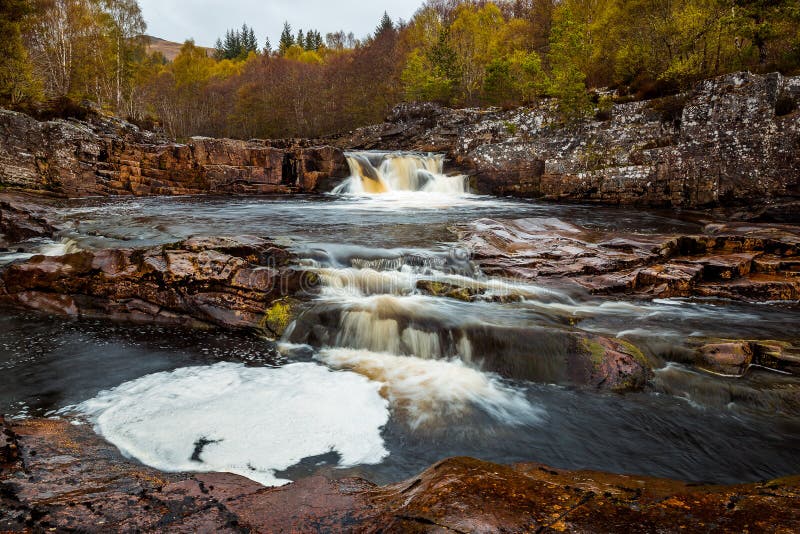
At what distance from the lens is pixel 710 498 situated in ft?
6.47

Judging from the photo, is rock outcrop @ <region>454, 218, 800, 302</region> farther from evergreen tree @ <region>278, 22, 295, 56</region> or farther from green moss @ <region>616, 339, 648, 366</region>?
evergreen tree @ <region>278, 22, 295, 56</region>

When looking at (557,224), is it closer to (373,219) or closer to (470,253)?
(470,253)

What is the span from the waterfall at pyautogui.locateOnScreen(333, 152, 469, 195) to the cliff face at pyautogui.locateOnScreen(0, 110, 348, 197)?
903 millimetres

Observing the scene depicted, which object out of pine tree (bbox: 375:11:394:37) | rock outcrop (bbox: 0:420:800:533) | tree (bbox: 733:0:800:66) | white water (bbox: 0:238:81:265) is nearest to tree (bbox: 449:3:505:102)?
pine tree (bbox: 375:11:394:37)

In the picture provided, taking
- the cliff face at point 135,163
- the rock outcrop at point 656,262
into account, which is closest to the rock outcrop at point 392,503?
the rock outcrop at point 656,262

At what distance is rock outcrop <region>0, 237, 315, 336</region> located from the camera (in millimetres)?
6328

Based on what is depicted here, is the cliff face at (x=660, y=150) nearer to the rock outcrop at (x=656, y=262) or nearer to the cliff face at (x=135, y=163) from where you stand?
the rock outcrop at (x=656, y=262)

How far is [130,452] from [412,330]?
3353 mm

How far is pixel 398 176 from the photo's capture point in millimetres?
20391

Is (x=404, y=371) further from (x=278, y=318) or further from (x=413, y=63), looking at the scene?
(x=413, y=63)

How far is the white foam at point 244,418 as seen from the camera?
330 centimetres

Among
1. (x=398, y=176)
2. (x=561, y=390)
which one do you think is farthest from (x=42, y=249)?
(x=398, y=176)

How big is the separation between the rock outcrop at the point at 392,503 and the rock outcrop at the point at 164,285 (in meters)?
3.83

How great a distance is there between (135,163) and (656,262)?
811 inches
